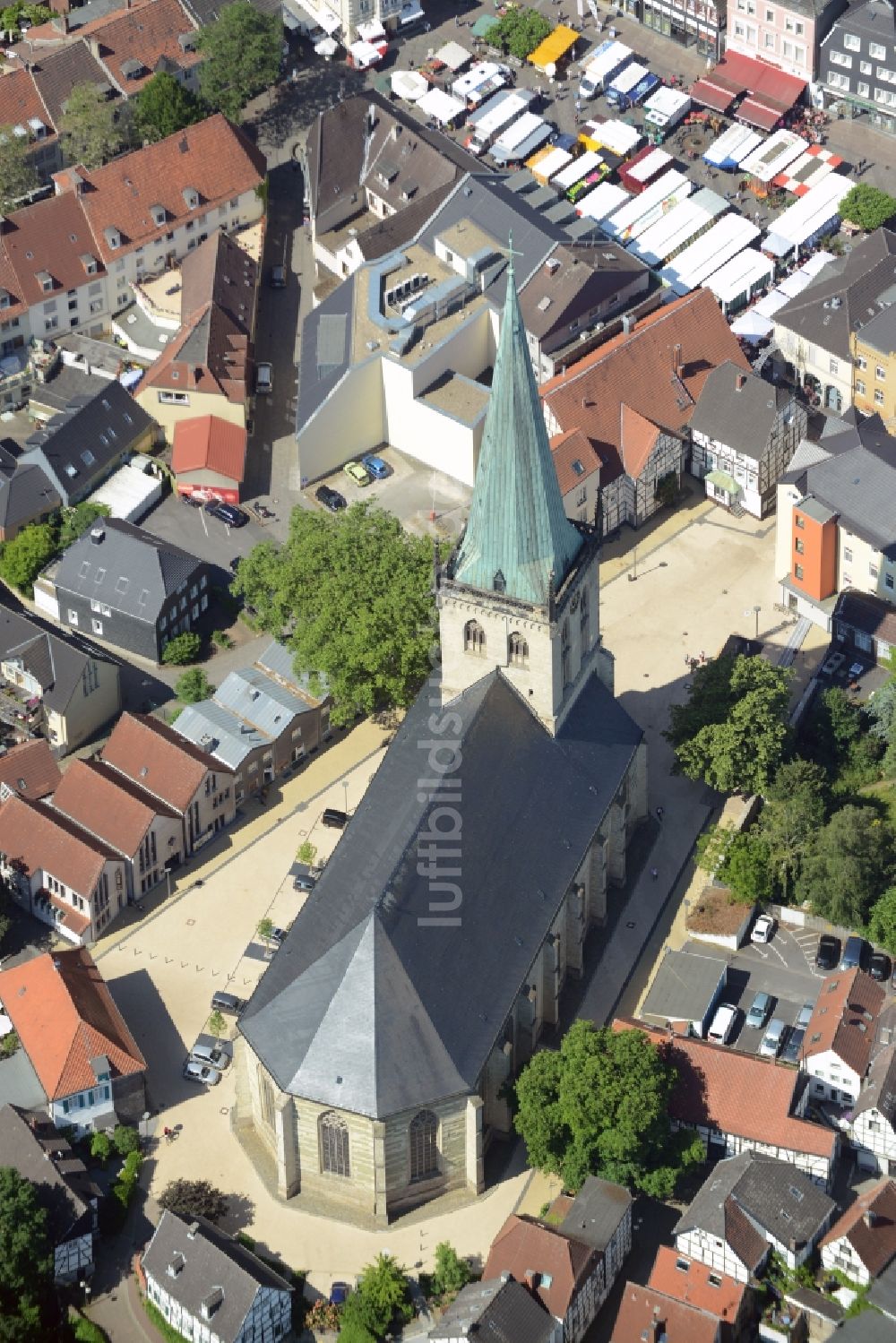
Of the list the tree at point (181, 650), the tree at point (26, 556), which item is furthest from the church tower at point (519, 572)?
the tree at point (26, 556)

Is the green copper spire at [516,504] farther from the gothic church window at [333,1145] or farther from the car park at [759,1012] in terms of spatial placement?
the gothic church window at [333,1145]

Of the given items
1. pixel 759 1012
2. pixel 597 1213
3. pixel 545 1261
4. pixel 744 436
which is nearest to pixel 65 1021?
pixel 545 1261

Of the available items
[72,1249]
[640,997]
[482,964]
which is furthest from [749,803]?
[72,1249]

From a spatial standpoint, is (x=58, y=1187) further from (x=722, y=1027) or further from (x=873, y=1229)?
(x=873, y=1229)

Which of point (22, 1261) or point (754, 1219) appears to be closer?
point (22, 1261)

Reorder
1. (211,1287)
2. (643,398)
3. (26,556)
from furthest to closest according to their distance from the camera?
(643,398) → (26,556) → (211,1287)

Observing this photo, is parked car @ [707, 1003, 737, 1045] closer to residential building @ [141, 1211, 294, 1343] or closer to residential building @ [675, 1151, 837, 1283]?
residential building @ [675, 1151, 837, 1283]
